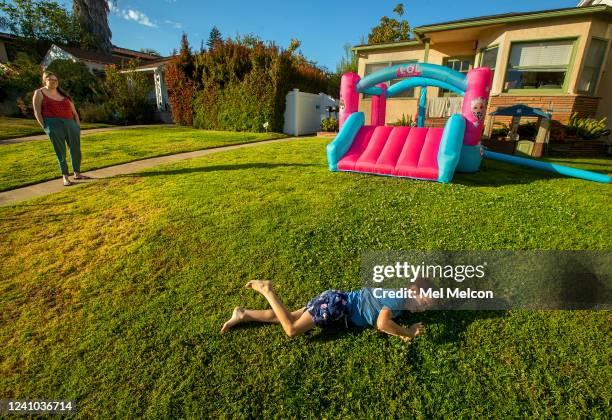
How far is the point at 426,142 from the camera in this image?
6836 millimetres

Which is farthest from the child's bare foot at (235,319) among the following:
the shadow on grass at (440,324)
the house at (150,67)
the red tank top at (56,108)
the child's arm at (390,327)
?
the house at (150,67)

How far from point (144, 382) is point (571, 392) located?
9.96 ft

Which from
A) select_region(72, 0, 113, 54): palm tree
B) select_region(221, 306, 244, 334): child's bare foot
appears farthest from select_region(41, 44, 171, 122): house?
select_region(221, 306, 244, 334): child's bare foot

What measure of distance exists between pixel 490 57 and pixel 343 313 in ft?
46.9

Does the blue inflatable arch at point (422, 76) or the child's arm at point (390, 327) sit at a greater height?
the blue inflatable arch at point (422, 76)

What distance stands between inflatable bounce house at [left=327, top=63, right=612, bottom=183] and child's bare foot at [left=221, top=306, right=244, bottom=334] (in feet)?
15.8

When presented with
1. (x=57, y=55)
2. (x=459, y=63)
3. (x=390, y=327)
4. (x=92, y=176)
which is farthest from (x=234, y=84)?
(x=57, y=55)

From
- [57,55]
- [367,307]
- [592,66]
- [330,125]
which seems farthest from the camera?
[57,55]

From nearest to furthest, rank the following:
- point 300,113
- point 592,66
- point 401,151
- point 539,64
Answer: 1. point 401,151
2. point 592,66
3. point 539,64
4. point 300,113

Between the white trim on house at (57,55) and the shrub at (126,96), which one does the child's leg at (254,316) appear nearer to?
the shrub at (126,96)

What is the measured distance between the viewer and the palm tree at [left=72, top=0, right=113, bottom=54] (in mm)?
37375

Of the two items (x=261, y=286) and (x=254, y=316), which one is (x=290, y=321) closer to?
(x=254, y=316)

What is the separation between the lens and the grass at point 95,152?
6759mm

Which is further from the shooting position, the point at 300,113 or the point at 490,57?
the point at 300,113
